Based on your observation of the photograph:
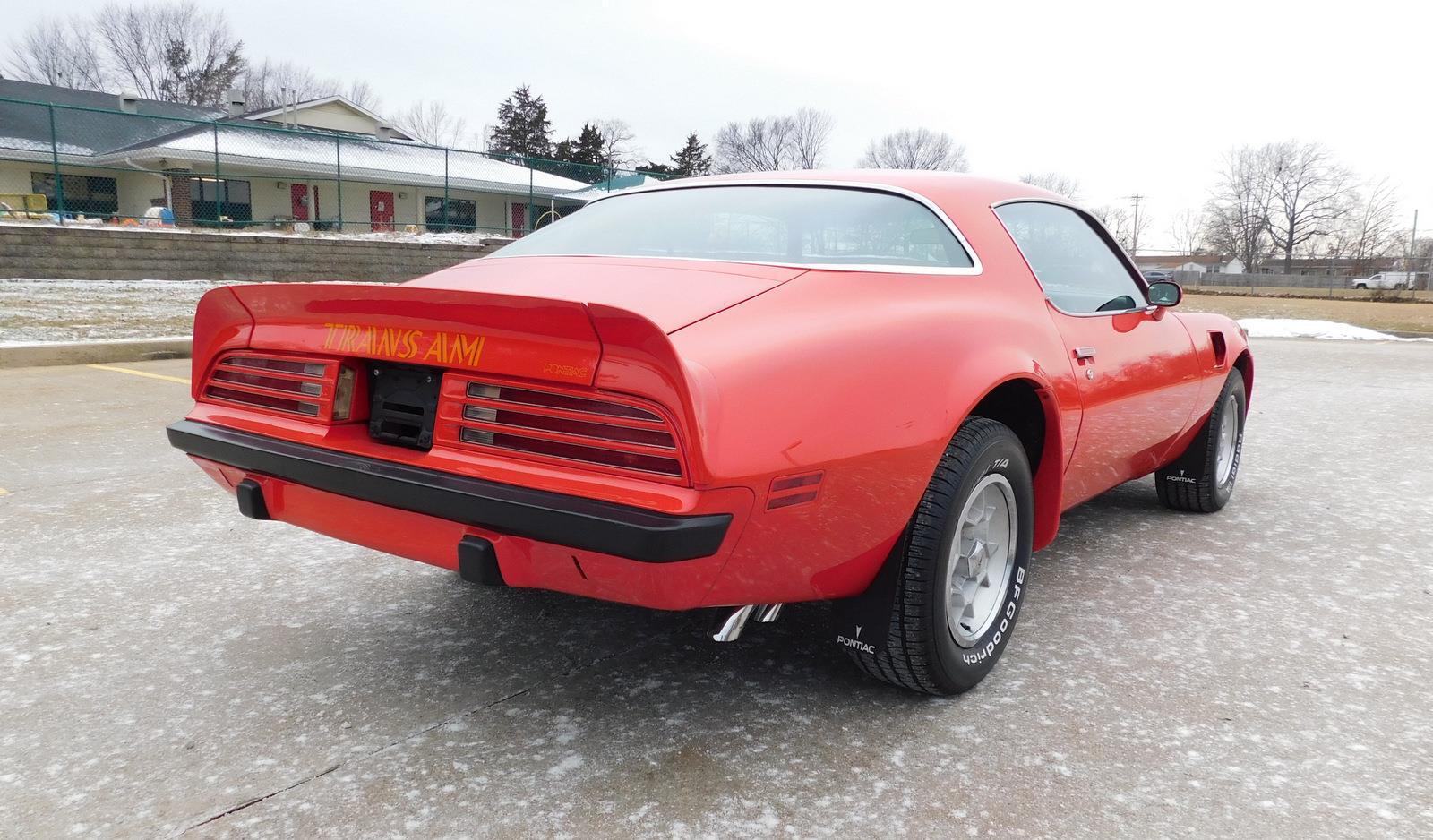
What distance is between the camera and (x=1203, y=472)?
424 cm

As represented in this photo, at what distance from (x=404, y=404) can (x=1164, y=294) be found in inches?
106

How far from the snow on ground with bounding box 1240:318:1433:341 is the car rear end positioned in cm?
1576

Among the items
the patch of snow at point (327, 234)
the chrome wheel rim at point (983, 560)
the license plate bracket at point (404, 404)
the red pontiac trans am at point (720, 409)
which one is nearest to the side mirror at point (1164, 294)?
the red pontiac trans am at point (720, 409)

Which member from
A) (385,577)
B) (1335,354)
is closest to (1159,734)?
(385,577)

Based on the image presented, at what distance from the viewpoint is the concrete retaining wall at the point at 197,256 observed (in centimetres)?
1444

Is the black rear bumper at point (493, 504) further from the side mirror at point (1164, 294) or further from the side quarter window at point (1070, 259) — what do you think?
the side mirror at point (1164, 294)

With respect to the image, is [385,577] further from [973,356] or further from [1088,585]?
[1088,585]

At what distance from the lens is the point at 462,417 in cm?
211

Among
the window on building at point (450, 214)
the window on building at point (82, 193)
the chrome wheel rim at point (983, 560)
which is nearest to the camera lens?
the chrome wheel rim at point (983, 560)

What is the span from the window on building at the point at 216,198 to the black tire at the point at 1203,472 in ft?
87.5

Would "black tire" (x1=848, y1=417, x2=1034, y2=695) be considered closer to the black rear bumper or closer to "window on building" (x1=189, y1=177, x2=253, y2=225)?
the black rear bumper

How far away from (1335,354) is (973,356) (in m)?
12.3

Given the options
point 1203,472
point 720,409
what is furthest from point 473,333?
point 1203,472

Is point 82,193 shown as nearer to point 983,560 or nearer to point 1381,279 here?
point 983,560
